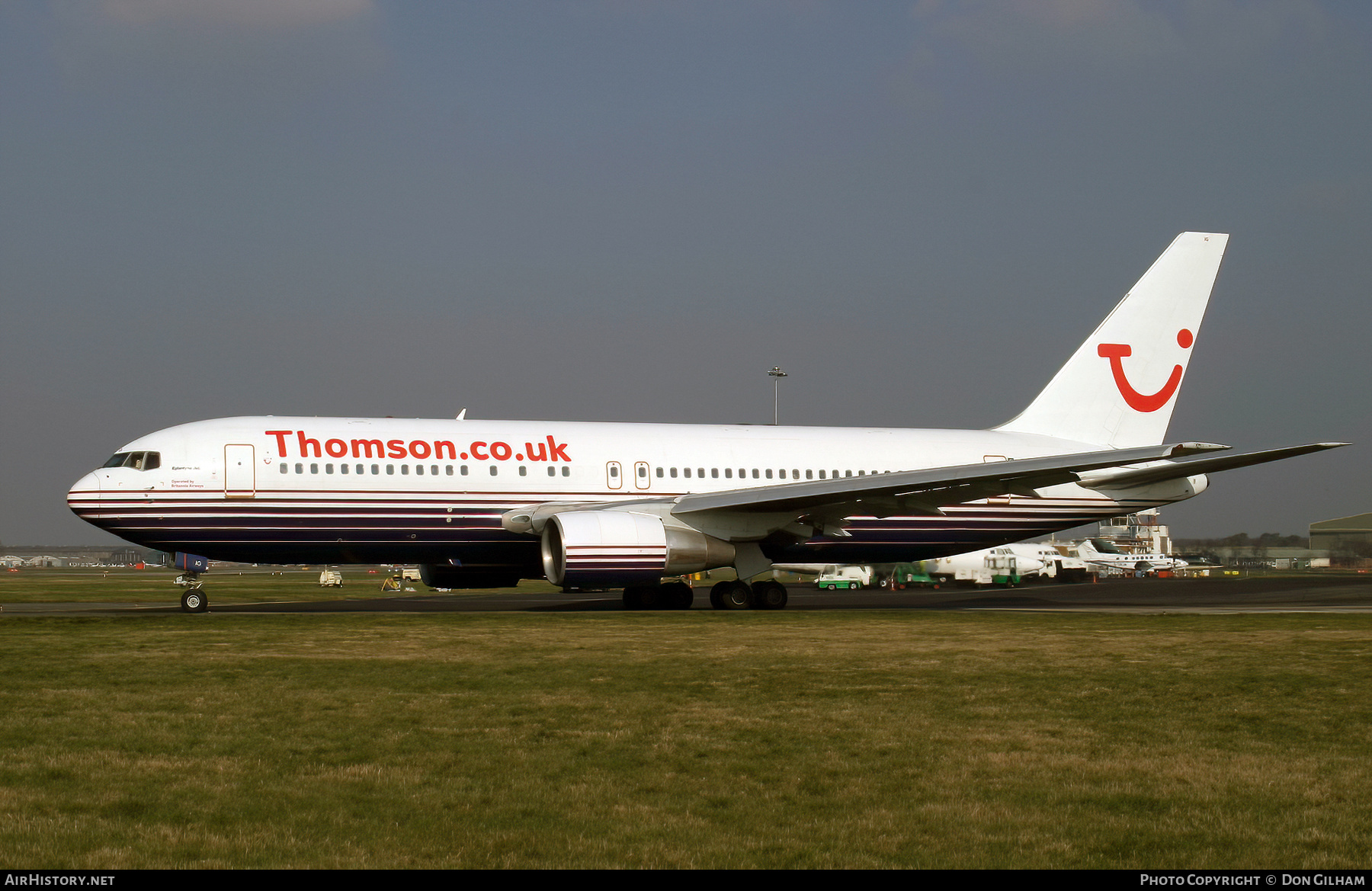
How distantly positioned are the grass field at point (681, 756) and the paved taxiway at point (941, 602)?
10.5 meters

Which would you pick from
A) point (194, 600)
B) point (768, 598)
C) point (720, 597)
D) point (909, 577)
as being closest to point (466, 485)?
point (194, 600)

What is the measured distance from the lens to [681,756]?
345 inches

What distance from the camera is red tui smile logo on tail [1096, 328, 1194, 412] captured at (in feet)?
106

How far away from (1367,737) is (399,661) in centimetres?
1023

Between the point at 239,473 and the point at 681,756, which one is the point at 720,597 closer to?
the point at 239,473

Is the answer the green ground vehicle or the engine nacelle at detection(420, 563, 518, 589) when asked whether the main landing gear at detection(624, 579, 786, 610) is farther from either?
the green ground vehicle

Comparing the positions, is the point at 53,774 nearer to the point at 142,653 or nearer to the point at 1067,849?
the point at 1067,849

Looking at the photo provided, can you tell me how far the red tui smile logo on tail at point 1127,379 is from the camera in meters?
32.3

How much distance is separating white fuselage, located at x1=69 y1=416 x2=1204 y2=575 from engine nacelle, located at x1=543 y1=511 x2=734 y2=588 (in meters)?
2.41

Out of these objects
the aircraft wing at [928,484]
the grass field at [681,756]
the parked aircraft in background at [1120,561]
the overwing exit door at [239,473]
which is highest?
the overwing exit door at [239,473]

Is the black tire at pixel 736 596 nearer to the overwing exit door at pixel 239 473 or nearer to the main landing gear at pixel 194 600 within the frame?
the overwing exit door at pixel 239 473

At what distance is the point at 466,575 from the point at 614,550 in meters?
5.33

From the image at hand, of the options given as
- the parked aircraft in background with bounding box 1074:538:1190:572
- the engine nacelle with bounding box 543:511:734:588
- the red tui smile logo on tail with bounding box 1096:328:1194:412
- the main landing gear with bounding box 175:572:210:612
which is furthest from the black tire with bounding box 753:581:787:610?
the parked aircraft in background with bounding box 1074:538:1190:572

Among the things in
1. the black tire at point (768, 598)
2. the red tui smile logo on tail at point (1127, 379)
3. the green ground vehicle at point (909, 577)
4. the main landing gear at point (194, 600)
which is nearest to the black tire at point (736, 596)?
the black tire at point (768, 598)
